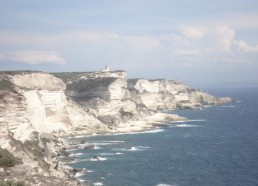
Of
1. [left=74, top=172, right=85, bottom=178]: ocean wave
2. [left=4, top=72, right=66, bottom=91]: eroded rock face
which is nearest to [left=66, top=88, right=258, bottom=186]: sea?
[left=74, top=172, right=85, bottom=178]: ocean wave

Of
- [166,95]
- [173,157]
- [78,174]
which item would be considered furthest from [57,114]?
[166,95]

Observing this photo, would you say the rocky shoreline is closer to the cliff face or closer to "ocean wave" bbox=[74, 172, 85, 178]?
"ocean wave" bbox=[74, 172, 85, 178]

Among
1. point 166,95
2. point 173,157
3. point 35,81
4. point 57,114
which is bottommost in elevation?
point 173,157

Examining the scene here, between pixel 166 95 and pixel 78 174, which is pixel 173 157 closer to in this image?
pixel 78 174

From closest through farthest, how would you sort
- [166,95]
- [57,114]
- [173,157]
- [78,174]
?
[78,174] → [173,157] → [57,114] → [166,95]

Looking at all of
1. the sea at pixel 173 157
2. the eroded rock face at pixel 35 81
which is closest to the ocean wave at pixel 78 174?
the sea at pixel 173 157

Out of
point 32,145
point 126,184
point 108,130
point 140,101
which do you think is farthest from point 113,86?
point 126,184

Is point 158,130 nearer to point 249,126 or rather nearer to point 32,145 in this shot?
point 249,126

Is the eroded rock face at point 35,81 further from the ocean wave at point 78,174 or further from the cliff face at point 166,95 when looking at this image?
the cliff face at point 166,95
